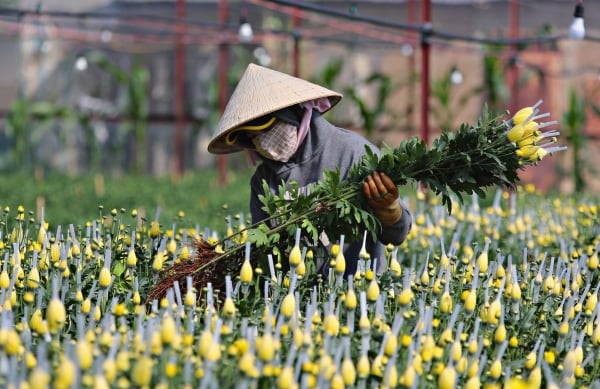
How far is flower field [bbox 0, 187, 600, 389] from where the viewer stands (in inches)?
103

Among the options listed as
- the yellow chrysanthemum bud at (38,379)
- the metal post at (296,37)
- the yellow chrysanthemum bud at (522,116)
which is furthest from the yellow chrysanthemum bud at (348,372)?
the metal post at (296,37)

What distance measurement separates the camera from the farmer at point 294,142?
3896mm

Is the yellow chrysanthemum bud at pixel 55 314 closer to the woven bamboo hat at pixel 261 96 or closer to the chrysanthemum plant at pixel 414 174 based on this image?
the chrysanthemum plant at pixel 414 174

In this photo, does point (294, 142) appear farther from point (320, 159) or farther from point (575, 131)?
point (575, 131)

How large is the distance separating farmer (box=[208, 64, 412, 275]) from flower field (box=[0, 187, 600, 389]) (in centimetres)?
20

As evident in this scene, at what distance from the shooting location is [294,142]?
409 centimetres

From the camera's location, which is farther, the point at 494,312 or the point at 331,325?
the point at 494,312

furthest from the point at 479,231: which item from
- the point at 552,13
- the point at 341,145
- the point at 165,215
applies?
the point at 552,13

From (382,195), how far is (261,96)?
1.95 ft

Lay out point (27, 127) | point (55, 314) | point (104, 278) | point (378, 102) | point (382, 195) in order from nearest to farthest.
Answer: point (55, 314) → point (104, 278) → point (382, 195) → point (378, 102) → point (27, 127)

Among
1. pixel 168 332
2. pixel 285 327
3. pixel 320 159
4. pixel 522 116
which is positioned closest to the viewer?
pixel 168 332

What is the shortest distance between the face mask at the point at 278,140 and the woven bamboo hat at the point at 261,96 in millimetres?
109

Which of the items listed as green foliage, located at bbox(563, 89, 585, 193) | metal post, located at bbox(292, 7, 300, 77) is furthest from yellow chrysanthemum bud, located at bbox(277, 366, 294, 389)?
green foliage, located at bbox(563, 89, 585, 193)

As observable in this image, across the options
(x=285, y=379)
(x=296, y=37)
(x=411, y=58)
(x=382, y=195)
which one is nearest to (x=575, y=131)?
(x=411, y=58)
